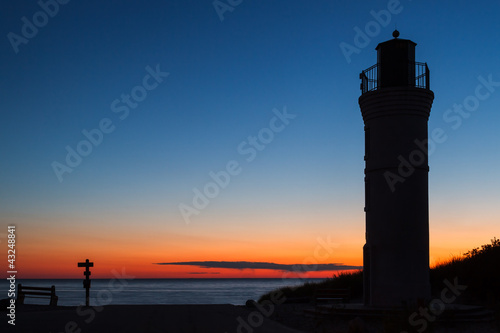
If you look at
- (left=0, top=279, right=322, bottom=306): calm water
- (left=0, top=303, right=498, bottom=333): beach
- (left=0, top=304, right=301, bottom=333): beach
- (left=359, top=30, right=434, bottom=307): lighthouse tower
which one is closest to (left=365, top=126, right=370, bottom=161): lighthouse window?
(left=359, top=30, right=434, bottom=307): lighthouse tower

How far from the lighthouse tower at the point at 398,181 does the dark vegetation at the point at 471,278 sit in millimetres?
3474

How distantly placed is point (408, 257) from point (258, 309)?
6632 mm

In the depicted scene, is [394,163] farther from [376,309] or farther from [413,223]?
[376,309]

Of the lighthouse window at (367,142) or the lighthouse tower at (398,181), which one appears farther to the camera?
the lighthouse window at (367,142)

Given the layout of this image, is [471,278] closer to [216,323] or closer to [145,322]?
[216,323]

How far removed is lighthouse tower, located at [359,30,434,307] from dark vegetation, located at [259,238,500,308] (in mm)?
3474

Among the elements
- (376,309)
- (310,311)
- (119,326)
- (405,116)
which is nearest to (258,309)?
(310,311)

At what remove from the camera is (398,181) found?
739 inches

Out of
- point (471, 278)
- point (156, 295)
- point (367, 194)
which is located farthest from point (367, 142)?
point (156, 295)

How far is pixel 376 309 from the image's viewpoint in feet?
56.6

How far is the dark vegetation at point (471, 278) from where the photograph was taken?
21.7 m

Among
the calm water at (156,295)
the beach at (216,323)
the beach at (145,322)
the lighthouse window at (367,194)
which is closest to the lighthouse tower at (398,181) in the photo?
→ the lighthouse window at (367,194)

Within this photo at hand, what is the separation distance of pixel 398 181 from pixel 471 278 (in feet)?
22.5

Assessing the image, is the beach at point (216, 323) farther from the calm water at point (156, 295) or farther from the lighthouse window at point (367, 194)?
the calm water at point (156, 295)
